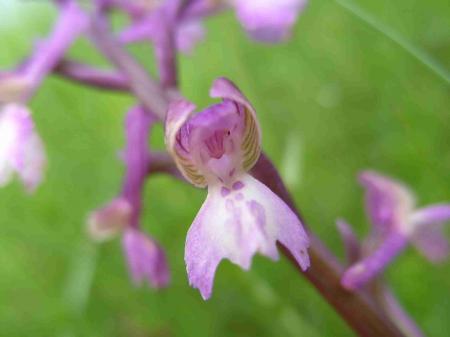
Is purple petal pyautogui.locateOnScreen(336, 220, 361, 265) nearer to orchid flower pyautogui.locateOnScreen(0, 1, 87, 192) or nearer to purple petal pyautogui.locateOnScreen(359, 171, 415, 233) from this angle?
purple petal pyautogui.locateOnScreen(359, 171, 415, 233)

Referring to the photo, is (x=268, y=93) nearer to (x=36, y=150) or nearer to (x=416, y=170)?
(x=416, y=170)

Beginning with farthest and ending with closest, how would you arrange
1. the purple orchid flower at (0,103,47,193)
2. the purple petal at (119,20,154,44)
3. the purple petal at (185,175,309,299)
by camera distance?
the purple petal at (119,20,154,44) → the purple orchid flower at (0,103,47,193) → the purple petal at (185,175,309,299)

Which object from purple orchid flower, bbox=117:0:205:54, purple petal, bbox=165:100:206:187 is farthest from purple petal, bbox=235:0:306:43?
purple petal, bbox=165:100:206:187

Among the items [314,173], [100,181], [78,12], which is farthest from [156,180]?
[78,12]

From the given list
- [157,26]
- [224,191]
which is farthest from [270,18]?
[224,191]

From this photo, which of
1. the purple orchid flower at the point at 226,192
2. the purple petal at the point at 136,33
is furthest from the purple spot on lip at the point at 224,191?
the purple petal at the point at 136,33

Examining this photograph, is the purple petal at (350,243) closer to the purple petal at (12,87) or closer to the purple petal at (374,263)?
the purple petal at (374,263)
